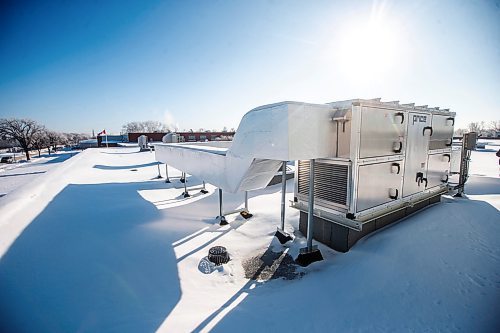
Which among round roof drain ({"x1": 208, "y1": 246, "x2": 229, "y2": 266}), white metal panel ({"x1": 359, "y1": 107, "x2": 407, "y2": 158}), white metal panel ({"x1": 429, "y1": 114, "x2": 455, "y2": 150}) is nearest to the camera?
white metal panel ({"x1": 359, "y1": 107, "x2": 407, "y2": 158})

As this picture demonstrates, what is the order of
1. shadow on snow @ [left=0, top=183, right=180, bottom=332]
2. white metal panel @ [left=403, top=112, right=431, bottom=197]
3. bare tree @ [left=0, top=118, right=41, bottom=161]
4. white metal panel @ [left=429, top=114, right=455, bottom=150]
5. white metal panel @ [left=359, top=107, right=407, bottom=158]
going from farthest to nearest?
bare tree @ [left=0, top=118, right=41, bottom=161]
white metal panel @ [left=429, top=114, right=455, bottom=150]
white metal panel @ [left=403, top=112, right=431, bottom=197]
white metal panel @ [left=359, top=107, right=407, bottom=158]
shadow on snow @ [left=0, top=183, right=180, bottom=332]

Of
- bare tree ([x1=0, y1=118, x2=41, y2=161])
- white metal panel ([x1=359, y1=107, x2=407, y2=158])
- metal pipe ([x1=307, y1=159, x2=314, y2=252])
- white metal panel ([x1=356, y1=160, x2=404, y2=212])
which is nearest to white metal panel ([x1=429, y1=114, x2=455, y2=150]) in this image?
white metal panel ([x1=359, y1=107, x2=407, y2=158])

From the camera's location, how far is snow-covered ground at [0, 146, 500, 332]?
302 centimetres

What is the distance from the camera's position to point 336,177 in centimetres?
465

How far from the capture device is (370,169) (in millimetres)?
4562

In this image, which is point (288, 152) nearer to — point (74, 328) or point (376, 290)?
point (376, 290)

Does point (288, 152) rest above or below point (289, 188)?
above

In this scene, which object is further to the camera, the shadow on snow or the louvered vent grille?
the louvered vent grille

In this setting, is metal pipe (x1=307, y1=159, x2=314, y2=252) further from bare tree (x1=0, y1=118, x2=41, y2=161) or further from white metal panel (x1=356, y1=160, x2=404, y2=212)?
bare tree (x1=0, y1=118, x2=41, y2=161)

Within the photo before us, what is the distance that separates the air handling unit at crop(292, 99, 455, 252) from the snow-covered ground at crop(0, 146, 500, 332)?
1.56 feet

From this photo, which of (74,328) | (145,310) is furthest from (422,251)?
(74,328)

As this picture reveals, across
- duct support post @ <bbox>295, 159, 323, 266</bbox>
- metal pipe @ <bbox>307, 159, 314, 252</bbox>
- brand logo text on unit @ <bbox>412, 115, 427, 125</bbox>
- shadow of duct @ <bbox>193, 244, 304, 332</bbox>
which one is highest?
brand logo text on unit @ <bbox>412, 115, 427, 125</bbox>

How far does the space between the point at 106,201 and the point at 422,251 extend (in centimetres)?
1108

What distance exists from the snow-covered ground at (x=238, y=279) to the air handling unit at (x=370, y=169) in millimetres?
475
